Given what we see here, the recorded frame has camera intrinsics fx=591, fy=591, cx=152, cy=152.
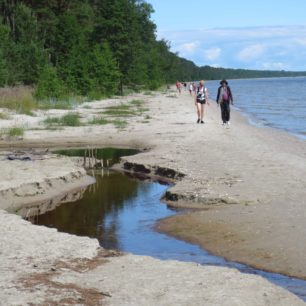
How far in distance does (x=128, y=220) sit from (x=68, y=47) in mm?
44852

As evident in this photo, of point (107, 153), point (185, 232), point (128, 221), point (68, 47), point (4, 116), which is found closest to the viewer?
point (185, 232)

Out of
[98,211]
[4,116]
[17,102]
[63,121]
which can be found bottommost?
[98,211]

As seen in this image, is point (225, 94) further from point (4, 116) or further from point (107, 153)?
point (4, 116)

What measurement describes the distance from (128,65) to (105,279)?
172 ft

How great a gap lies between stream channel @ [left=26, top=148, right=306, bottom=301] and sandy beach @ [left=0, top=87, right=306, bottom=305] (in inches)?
9.6

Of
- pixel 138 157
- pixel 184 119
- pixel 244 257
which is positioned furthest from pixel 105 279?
pixel 184 119

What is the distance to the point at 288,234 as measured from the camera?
794cm

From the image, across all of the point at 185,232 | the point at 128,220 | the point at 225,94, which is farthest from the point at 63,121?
the point at 185,232

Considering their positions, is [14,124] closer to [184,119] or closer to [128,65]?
[184,119]

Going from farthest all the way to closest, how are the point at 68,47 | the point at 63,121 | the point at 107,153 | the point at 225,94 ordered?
the point at 68,47 < the point at 63,121 < the point at 225,94 < the point at 107,153

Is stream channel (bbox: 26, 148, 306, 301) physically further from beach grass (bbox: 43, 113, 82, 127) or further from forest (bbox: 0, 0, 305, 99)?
forest (bbox: 0, 0, 305, 99)

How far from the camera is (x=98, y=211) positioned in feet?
34.6

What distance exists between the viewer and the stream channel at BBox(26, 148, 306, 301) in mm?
7427

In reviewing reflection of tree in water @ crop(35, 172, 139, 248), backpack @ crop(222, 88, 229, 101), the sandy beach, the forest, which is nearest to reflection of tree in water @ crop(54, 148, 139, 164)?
the sandy beach
